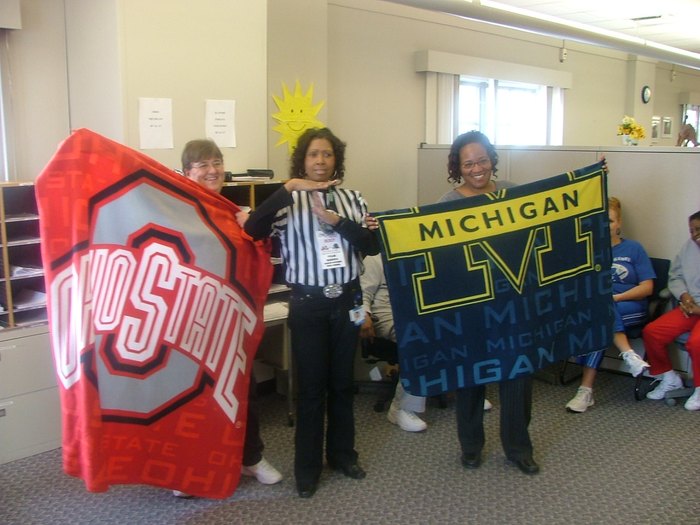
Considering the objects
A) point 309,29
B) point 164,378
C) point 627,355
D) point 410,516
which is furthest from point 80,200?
point 627,355

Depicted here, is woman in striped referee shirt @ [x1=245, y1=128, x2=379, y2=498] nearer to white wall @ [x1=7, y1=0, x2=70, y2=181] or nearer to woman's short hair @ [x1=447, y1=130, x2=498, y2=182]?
woman's short hair @ [x1=447, y1=130, x2=498, y2=182]

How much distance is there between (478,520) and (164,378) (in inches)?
48.0

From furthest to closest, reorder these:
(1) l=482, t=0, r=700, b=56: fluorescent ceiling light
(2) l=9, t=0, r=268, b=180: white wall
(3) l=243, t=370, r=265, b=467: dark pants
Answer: (1) l=482, t=0, r=700, b=56: fluorescent ceiling light < (2) l=9, t=0, r=268, b=180: white wall < (3) l=243, t=370, r=265, b=467: dark pants

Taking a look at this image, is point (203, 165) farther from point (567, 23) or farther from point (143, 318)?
point (567, 23)

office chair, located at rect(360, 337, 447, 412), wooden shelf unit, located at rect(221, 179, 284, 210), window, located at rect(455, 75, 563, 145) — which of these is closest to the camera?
wooden shelf unit, located at rect(221, 179, 284, 210)

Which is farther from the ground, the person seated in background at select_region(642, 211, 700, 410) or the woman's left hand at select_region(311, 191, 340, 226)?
the woman's left hand at select_region(311, 191, 340, 226)

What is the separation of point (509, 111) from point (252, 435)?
5.12m

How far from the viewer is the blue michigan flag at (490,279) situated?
249 cm

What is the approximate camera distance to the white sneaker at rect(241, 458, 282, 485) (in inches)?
103

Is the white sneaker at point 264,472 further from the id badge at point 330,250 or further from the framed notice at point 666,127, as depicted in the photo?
the framed notice at point 666,127

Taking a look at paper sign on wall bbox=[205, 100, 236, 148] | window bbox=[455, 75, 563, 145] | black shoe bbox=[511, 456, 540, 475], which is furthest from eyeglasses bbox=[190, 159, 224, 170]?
window bbox=[455, 75, 563, 145]

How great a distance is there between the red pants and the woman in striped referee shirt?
6.23ft

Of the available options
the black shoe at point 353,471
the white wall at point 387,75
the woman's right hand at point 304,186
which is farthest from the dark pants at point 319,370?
Answer: the white wall at point 387,75

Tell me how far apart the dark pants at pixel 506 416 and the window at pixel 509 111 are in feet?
11.8
